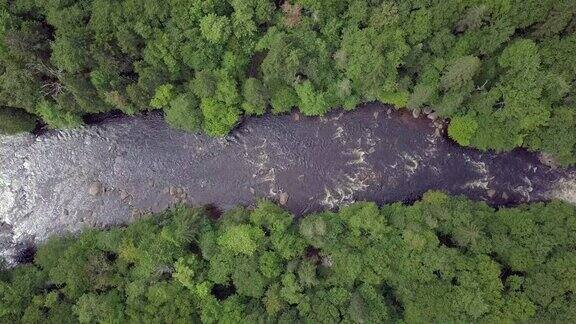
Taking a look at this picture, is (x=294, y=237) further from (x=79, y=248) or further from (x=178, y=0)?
(x=178, y=0)

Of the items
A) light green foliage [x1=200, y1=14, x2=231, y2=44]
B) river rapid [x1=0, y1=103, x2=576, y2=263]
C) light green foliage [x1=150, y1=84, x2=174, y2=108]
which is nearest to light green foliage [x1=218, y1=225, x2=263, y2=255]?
river rapid [x1=0, y1=103, x2=576, y2=263]

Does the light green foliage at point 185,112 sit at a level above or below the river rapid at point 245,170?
above

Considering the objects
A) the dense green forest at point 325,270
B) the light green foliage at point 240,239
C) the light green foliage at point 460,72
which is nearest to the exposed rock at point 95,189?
the dense green forest at point 325,270

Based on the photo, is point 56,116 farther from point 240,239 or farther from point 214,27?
point 240,239

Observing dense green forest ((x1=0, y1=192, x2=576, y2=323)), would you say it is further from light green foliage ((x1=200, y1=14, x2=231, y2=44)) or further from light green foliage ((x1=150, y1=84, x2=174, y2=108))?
light green foliage ((x1=200, y1=14, x2=231, y2=44))

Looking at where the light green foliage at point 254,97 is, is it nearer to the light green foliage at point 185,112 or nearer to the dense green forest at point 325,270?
the light green foliage at point 185,112

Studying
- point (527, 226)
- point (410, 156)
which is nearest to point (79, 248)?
point (410, 156)

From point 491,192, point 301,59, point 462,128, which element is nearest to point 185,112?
point 301,59
